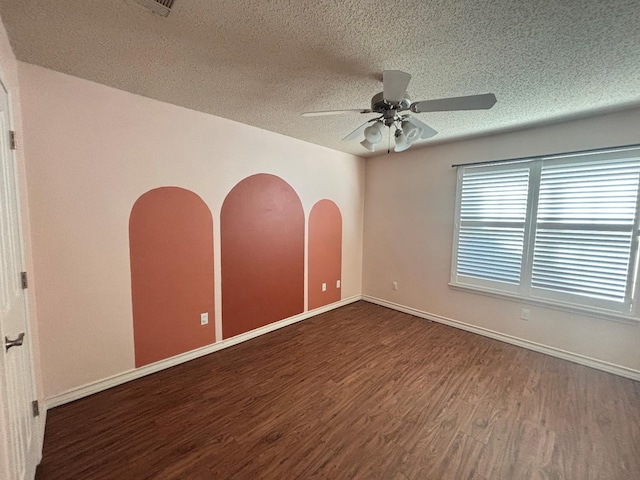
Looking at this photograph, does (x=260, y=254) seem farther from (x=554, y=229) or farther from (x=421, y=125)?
(x=554, y=229)

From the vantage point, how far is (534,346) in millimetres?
2971

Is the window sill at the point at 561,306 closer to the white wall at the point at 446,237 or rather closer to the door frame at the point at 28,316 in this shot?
the white wall at the point at 446,237

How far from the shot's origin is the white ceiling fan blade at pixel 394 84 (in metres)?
1.53

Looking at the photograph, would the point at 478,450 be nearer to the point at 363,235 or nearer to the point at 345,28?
the point at 345,28

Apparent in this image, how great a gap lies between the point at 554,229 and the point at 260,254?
3.31m

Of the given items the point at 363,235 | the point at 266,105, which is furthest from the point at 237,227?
the point at 363,235

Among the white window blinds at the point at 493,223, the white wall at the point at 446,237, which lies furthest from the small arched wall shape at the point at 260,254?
the white window blinds at the point at 493,223

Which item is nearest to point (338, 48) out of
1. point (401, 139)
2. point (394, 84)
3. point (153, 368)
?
point (394, 84)

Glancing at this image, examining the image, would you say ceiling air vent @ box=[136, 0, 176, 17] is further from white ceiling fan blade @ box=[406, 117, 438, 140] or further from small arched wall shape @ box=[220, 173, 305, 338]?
small arched wall shape @ box=[220, 173, 305, 338]

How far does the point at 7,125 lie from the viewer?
1.43 m

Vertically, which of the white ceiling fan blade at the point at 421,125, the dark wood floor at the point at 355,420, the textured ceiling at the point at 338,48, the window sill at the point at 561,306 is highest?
the textured ceiling at the point at 338,48

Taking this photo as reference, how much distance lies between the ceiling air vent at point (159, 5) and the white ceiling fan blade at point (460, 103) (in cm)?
149

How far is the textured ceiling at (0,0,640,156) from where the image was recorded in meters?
1.29

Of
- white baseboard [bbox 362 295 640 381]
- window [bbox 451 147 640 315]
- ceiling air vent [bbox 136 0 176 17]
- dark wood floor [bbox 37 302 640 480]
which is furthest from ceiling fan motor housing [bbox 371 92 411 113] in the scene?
white baseboard [bbox 362 295 640 381]
